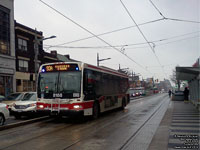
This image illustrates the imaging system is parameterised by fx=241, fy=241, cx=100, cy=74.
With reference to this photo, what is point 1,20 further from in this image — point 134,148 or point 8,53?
point 134,148

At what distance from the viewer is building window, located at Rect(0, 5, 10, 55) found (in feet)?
90.1

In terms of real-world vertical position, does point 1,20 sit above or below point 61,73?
above

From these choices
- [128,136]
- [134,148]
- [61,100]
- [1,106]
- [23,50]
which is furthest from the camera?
[23,50]

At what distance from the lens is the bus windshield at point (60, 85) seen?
12.0 m

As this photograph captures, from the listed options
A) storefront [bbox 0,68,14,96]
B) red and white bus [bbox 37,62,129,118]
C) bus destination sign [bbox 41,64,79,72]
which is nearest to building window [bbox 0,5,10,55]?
storefront [bbox 0,68,14,96]

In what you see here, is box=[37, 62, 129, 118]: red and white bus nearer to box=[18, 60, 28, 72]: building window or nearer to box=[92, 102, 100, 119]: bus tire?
box=[92, 102, 100, 119]: bus tire

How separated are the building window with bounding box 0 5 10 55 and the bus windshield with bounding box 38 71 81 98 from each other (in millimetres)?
16971

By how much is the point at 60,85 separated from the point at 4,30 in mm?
18978

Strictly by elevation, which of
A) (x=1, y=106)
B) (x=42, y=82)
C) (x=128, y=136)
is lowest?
(x=128, y=136)

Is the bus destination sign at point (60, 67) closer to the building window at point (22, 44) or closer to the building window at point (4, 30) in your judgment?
the building window at point (4, 30)

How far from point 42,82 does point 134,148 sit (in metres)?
7.25

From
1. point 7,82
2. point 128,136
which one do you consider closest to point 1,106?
point 128,136

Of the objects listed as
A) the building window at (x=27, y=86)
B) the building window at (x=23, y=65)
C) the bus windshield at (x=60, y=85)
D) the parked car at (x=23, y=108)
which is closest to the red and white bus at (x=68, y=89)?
the bus windshield at (x=60, y=85)

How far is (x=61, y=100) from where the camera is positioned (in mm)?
12008
